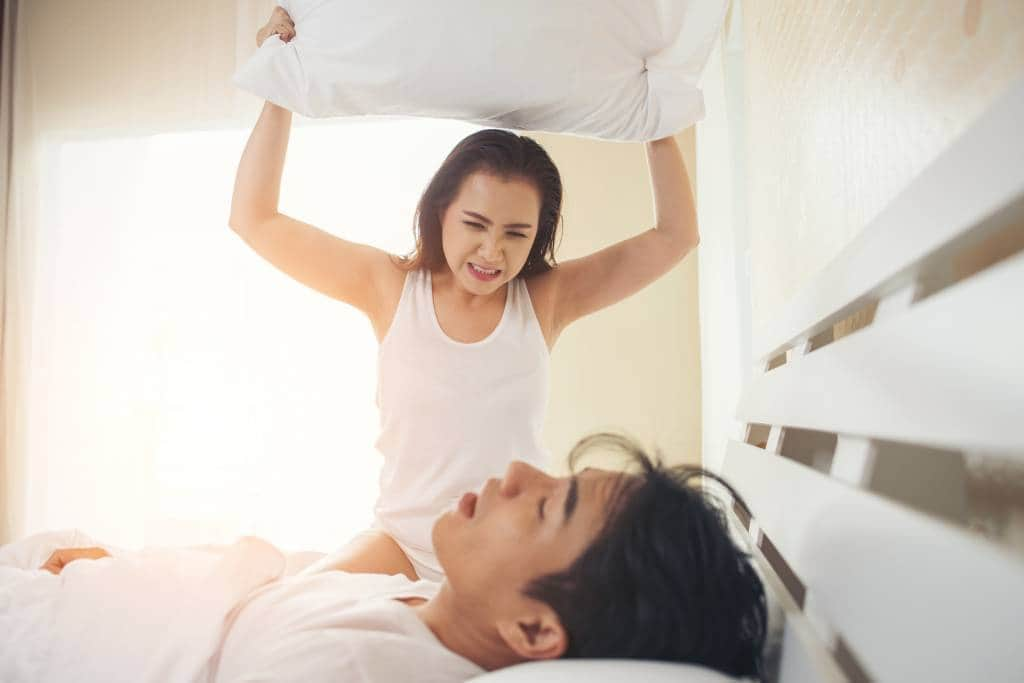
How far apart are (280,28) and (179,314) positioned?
7.28ft

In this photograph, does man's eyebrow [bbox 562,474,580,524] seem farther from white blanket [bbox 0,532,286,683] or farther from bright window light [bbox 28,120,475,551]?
bright window light [bbox 28,120,475,551]

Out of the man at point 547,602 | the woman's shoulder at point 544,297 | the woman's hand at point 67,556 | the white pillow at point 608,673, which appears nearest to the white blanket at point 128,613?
the man at point 547,602

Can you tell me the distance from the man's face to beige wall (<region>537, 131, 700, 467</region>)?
2.33 m

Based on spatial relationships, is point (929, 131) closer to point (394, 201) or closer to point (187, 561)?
point (187, 561)

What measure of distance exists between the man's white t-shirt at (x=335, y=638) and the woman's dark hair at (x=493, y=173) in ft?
2.31

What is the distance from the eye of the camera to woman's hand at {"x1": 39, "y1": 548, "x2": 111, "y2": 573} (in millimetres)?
1254

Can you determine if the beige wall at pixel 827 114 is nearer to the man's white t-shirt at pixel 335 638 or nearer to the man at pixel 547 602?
the man at pixel 547 602

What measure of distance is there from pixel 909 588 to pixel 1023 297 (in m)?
0.18

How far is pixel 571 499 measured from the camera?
834 millimetres

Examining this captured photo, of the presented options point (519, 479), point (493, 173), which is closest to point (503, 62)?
point (493, 173)

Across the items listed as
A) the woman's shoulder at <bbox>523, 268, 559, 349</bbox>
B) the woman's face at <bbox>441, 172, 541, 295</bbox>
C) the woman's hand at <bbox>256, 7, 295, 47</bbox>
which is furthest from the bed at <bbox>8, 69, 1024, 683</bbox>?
the woman's hand at <bbox>256, 7, 295, 47</bbox>

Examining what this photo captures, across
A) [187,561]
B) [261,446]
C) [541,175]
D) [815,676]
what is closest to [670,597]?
[815,676]

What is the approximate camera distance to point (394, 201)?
343 centimetres

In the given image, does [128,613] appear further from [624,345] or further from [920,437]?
[624,345]
